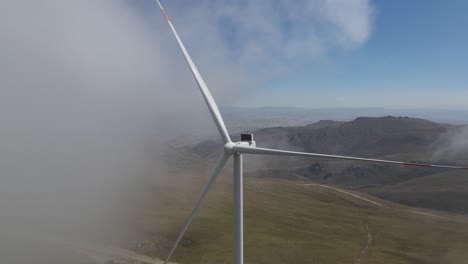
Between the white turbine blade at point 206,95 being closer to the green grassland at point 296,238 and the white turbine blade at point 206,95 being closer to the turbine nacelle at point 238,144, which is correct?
the turbine nacelle at point 238,144

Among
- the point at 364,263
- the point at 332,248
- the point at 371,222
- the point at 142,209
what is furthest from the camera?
the point at 371,222

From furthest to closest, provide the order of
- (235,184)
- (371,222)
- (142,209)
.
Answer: (371,222)
(142,209)
(235,184)

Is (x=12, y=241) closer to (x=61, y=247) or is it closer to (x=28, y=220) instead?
(x=61, y=247)

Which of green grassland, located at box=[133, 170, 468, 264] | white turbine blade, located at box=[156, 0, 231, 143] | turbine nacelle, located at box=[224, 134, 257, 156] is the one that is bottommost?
green grassland, located at box=[133, 170, 468, 264]

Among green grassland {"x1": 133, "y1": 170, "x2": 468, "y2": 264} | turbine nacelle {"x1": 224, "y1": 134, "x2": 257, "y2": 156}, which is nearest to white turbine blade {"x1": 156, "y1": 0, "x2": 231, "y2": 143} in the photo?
turbine nacelle {"x1": 224, "y1": 134, "x2": 257, "y2": 156}

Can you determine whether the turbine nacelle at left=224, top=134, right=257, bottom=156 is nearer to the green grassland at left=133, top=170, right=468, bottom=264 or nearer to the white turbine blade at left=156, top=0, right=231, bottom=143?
the white turbine blade at left=156, top=0, right=231, bottom=143

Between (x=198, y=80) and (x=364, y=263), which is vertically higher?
(x=198, y=80)

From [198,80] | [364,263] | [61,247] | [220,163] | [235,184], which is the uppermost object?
[198,80]

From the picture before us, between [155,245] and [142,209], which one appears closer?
[155,245]

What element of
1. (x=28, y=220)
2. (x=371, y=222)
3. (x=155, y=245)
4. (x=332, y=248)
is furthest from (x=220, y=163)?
(x=371, y=222)

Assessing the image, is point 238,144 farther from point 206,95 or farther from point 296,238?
point 296,238
